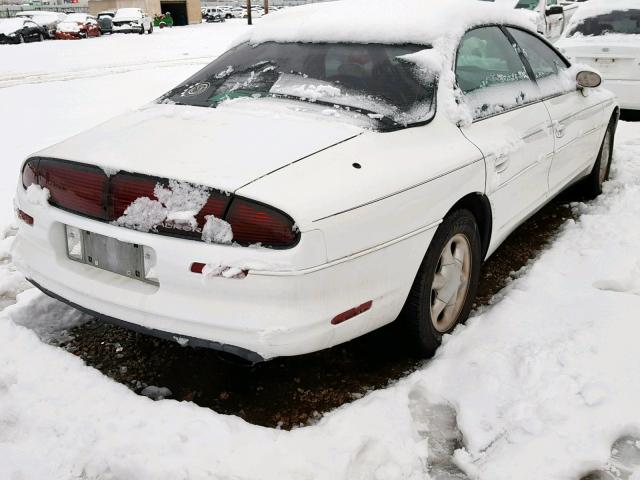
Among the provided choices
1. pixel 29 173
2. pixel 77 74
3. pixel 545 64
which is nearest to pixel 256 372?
pixel 29 173

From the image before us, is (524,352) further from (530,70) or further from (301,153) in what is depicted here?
(530,70)

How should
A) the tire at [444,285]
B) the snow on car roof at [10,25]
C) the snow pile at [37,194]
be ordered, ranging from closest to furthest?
1. the snow pile at [37,194]
2. the tire at [444,285]
3. the snow on car roof at [10,25]

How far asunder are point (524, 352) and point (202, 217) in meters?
1.53

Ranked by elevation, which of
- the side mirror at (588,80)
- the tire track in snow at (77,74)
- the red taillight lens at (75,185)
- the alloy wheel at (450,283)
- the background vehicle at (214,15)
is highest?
the background vehicle at (214,15)

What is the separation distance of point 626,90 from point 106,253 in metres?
6.73

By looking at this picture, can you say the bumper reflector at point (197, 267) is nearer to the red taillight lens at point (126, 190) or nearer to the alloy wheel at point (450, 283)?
the red taillight lens at point (126, 190)

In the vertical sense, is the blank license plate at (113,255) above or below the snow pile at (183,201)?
below

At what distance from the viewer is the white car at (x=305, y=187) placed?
2.14 m

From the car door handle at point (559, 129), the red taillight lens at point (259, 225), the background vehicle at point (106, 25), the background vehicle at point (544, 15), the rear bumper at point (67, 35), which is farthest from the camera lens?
the background vehicle at point (106, 25)

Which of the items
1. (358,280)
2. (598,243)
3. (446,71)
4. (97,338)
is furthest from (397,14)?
(97,338)

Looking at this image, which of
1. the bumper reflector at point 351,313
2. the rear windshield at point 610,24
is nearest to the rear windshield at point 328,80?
the bumper reflector at point 351,313

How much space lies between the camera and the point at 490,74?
11.1 ft

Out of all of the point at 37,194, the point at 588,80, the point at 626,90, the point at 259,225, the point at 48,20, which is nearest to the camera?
the point at 259,225

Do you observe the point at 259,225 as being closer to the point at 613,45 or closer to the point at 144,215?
the point at 144,215
